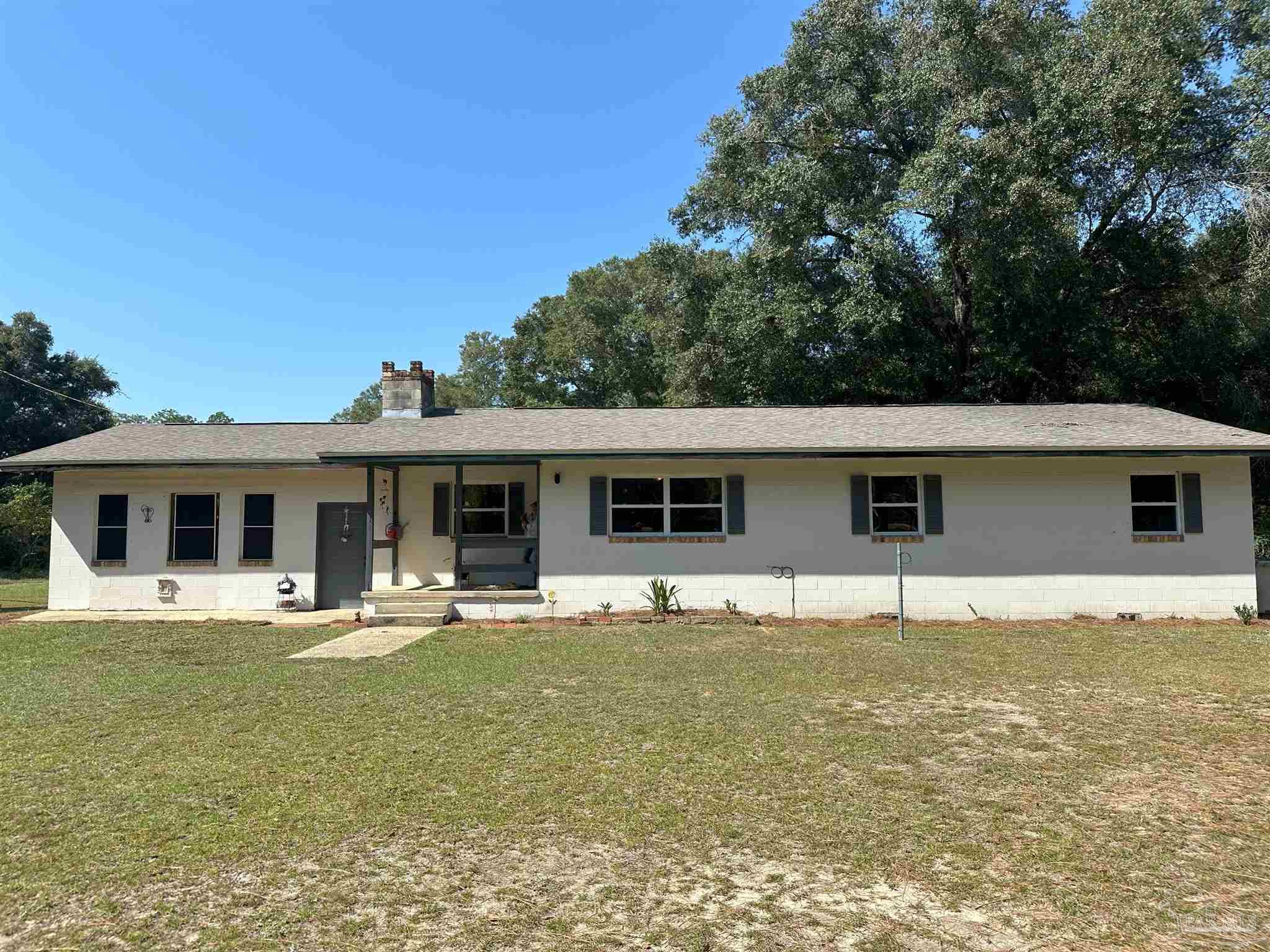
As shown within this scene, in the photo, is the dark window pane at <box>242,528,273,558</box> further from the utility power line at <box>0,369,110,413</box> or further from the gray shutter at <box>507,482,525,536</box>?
the utility power line at <box>0,369,110,413</box>

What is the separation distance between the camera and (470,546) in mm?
15062

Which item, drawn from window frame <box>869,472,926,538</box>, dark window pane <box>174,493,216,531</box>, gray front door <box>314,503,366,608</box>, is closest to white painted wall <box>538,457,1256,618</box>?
window frame <box>869,472,926,538</box>

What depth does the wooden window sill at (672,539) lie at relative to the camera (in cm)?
1293

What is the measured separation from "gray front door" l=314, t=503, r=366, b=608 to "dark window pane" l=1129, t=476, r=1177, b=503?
46.3ft

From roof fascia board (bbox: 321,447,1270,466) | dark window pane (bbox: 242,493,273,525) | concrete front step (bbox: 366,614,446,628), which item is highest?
roof fascia board (bbox: 321,447,1270,466)

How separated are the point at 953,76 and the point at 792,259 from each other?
19.7 feet

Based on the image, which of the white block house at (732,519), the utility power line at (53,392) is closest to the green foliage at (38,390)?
the utility power line at (53,392)

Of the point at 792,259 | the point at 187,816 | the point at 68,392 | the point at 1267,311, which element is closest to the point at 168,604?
the point at 187,816

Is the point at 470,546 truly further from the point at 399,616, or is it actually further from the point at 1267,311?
the point at 1267,311

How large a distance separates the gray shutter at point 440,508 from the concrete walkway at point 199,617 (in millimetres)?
2237

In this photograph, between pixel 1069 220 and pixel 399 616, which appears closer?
pixel 399 616

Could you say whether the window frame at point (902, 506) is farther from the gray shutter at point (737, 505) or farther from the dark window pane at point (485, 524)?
the dark window pane at point (485, 524)

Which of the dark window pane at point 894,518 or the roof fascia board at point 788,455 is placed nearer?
the roof fascia board at point 788,455

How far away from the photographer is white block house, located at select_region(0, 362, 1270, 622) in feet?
41.1
